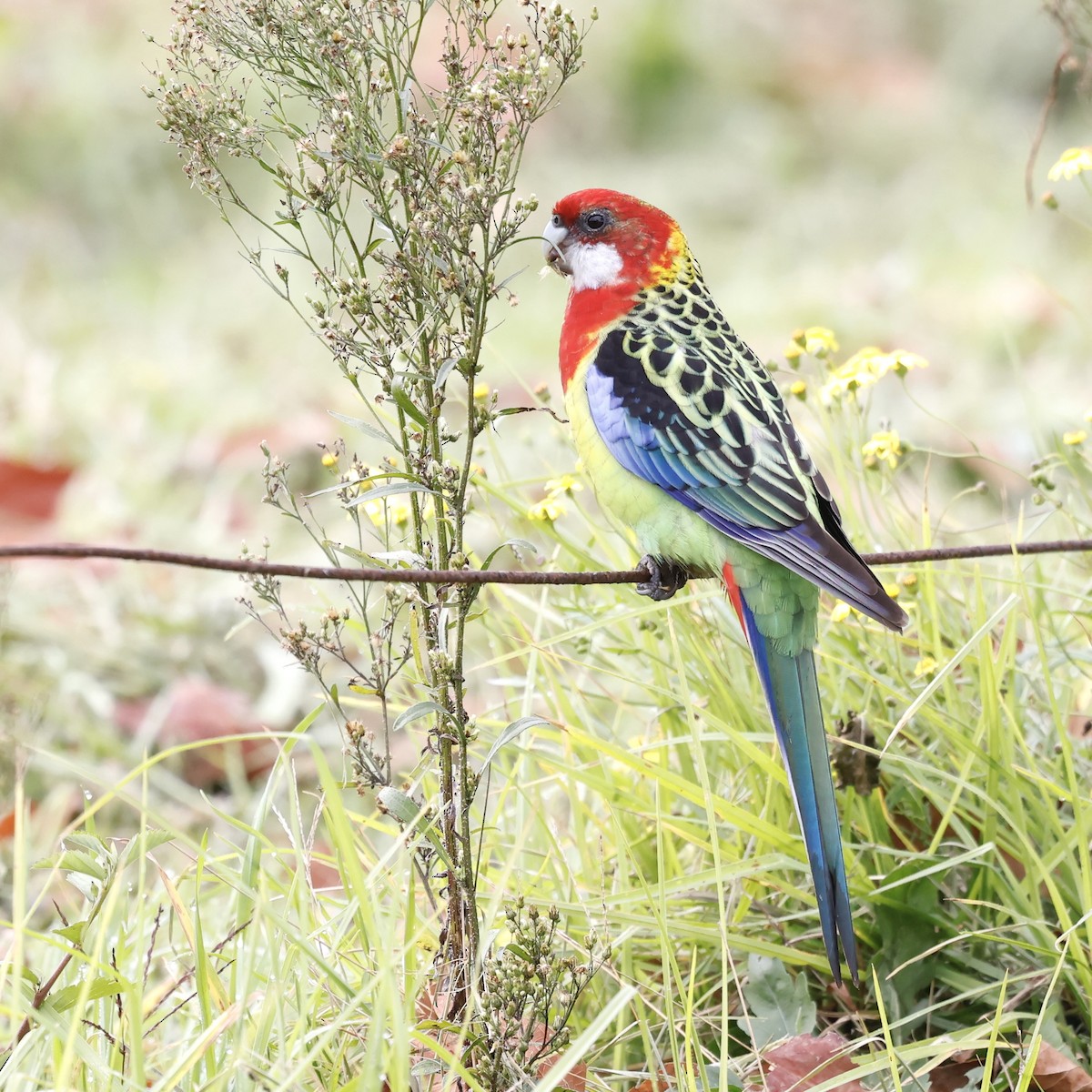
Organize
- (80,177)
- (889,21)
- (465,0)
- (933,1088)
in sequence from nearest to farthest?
(465,0) < (933,1088) < (80,177) < (889,21)

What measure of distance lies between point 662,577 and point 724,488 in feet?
0.69

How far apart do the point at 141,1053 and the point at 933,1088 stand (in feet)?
3.76

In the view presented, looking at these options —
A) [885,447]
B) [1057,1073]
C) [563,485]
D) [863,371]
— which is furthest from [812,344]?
[1057,1073]

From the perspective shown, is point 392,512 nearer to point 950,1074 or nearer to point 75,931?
point 75,931

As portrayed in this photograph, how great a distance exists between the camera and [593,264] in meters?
2.51

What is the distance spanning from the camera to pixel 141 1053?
1499mm

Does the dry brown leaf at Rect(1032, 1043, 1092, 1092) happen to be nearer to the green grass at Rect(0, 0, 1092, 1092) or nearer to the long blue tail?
the green grass at Rect(0, 0, 1092, 1092)

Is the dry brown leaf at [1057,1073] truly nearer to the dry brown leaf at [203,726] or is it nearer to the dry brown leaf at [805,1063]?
the dry brown leaf at [805,1063]

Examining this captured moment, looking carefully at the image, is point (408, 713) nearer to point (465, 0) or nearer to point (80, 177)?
point (465, 0)

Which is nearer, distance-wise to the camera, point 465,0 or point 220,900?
point 465,0

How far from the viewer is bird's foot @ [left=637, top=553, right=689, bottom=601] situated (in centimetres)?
221

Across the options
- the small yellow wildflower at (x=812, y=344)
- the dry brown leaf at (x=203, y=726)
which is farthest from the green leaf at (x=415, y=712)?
the dry brown leaf at (x=203, y=726)

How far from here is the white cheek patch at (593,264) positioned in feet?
8.14

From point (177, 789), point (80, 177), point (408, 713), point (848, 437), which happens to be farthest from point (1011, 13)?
point (408, 713)
